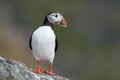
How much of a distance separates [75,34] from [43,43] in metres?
21.9

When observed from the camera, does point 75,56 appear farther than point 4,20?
No

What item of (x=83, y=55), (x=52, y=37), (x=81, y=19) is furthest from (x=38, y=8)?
(x=52, y=37)

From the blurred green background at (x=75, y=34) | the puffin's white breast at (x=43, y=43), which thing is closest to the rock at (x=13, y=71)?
the puffin's white breast at (x=43, y=43)

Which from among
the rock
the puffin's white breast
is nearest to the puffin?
the puffin's white breast

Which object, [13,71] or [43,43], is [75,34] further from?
[13,71]

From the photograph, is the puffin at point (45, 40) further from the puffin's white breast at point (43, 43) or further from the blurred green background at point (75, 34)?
the blurred green background at point (75, 34)

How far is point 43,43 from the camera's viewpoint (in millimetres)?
15945

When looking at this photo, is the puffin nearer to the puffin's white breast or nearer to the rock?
the puffin's white breast

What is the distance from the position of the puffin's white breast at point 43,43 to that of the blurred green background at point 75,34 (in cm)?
1401

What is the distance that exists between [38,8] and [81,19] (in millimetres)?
1876

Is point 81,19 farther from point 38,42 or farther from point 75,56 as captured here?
point 38,42

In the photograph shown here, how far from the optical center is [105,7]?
141 feet

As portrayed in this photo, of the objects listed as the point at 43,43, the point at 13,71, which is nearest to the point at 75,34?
the point at 43,43

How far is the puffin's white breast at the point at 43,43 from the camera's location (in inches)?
623
